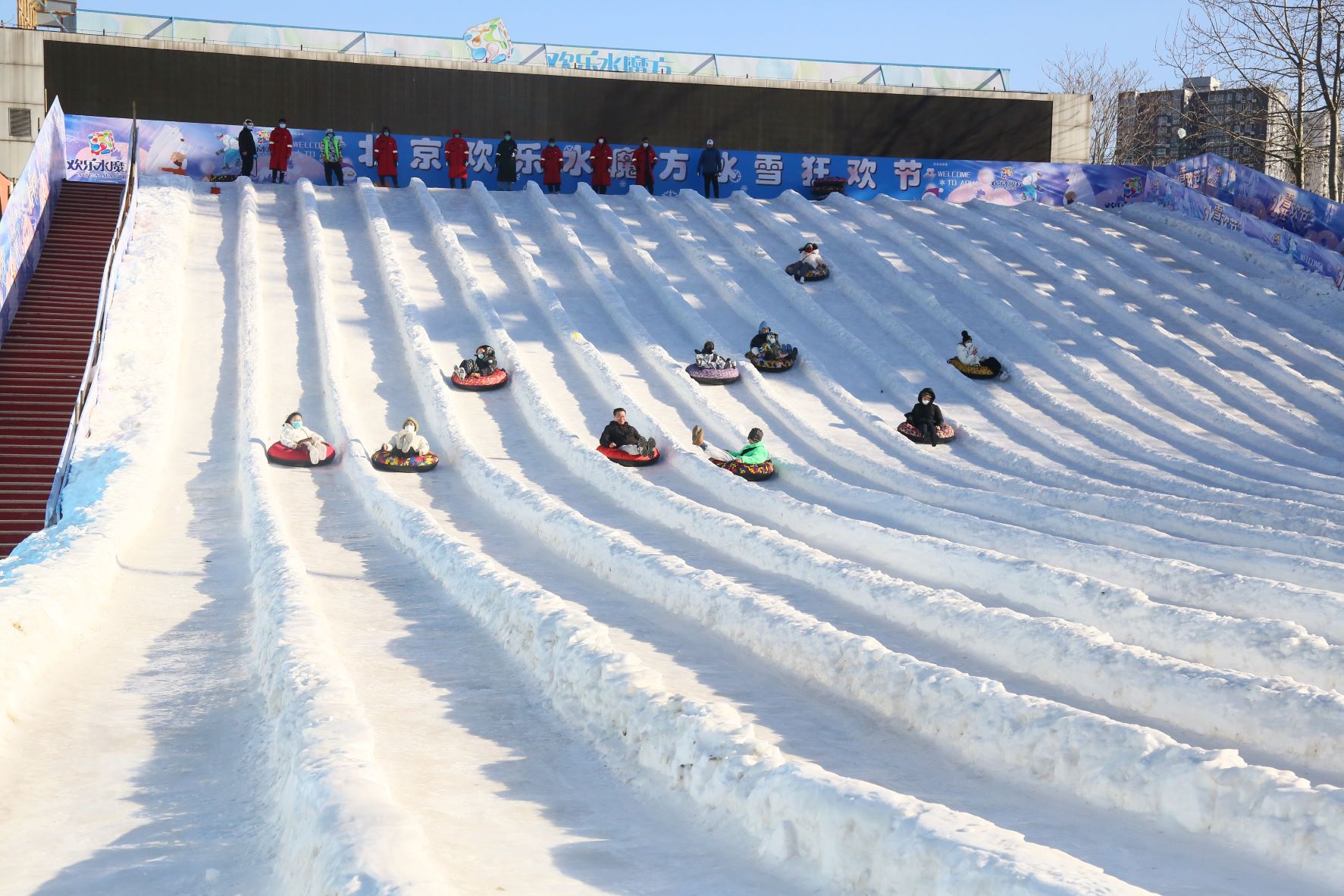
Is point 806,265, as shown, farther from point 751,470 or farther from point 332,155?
point 332,155

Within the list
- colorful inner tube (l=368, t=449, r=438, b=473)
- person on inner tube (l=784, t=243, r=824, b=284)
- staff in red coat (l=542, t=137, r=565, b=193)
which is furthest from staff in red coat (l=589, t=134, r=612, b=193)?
colorful inner tube (l=368, t=449, r=438, b=473)

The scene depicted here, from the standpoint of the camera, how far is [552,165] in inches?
945

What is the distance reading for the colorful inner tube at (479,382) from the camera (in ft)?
50.6

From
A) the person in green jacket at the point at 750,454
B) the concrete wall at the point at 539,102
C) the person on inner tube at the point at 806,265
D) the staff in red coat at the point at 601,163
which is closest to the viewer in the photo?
the person in green jacket at the point at 750,454

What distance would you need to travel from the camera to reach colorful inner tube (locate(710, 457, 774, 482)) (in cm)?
1249

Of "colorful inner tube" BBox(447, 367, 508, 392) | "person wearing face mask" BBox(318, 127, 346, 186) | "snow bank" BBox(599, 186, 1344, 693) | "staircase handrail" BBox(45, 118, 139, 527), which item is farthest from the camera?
"person wearing face mask" BBox(318, 127, 346, 186)

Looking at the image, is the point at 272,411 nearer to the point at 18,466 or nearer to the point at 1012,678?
the point at 18,466

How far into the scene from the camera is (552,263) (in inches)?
806

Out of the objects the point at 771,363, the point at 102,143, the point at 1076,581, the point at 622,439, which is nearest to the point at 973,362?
the point at 771,363

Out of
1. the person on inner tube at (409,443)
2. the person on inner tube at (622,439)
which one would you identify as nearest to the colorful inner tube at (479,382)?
the person on inner tube at (409,443)

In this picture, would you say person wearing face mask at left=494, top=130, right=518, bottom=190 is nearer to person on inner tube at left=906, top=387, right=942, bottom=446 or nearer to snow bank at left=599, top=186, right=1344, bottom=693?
person on inner tube at left=906, top=387, right=942, bottom=446

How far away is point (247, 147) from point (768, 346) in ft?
35.4

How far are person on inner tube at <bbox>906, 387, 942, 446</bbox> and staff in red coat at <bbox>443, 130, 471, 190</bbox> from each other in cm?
1191

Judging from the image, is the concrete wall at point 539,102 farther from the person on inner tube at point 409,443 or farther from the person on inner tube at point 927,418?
the person on inner tube at point 409,443
